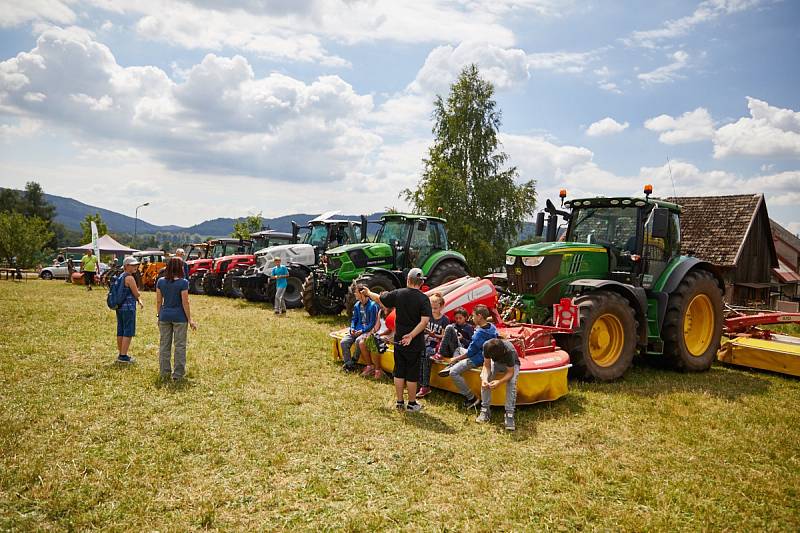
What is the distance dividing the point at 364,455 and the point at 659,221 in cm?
540

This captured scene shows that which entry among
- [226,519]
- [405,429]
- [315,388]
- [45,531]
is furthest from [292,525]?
[315,388]

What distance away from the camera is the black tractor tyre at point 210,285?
773 inches

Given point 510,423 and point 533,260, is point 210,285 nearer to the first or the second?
point 533,260

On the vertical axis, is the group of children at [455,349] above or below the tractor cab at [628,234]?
below

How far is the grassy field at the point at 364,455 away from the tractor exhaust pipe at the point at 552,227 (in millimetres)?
2528

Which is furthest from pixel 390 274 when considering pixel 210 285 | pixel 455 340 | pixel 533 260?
pixel 210 285

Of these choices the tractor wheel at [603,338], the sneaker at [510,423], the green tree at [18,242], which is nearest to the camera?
the sneaker at [510,423]

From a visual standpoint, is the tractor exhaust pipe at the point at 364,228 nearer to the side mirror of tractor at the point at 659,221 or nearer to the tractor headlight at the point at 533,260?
the tractor headlight at the point at 533,260

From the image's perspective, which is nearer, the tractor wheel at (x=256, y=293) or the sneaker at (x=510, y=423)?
the sneaker at (x=510, y=423)

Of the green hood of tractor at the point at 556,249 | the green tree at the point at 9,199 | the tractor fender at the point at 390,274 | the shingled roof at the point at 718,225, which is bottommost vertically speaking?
the tractor fender at the point at 390,274

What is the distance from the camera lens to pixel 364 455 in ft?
15.8

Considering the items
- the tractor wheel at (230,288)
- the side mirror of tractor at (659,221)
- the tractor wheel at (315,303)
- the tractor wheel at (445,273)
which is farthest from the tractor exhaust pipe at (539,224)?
the tractor wheel at (230,288)

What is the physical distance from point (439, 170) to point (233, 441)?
22.3m

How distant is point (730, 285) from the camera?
833 inches
